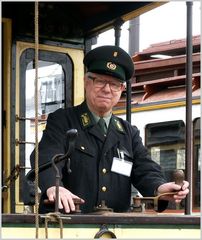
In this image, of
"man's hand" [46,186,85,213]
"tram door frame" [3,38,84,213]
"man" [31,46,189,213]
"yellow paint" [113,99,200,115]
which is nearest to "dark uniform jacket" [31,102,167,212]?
"man" [31,46,189,213]

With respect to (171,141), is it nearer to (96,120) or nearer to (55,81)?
(55,81)

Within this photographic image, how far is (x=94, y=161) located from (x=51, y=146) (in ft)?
0.71

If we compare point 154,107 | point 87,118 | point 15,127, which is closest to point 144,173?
point 87,118

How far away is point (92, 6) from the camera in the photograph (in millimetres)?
4301

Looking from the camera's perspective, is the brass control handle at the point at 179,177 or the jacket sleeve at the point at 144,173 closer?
the brass control handle at the point at 179,177

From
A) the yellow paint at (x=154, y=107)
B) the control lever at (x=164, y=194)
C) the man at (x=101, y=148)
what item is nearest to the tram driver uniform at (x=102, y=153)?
the man at (x=101, y=148)

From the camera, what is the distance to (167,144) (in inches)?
301

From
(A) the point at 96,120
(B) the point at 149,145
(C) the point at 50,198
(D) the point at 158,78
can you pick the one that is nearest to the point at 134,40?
(D) the point at 158,78

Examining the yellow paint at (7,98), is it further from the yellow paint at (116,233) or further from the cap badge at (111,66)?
the yellow paint at (116,233)

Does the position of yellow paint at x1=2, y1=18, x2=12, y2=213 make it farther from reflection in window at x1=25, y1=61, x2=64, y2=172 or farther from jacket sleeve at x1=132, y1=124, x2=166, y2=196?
jacket sleeve at x1=132, y1=124, x2=166, y2=196

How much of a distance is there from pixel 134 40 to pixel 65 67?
449 centimetres

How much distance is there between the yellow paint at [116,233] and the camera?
250cm

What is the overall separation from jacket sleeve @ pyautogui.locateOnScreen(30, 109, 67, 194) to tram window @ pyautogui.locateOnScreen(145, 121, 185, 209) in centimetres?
449

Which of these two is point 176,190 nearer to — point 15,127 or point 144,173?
point 144,173
